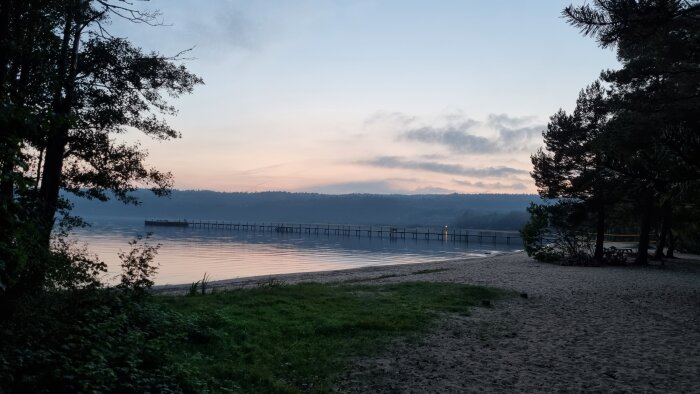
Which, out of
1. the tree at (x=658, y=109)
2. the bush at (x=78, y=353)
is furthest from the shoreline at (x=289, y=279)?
the bush at (x=78, y=353)

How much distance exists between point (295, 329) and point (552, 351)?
489 cm

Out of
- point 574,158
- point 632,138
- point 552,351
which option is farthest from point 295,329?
point 574,158

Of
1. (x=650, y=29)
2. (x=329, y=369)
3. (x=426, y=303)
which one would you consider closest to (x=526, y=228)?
(x=426, y=303)

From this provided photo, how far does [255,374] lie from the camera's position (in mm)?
6637


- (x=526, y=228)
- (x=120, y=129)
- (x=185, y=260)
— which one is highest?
(x=120, y=129)

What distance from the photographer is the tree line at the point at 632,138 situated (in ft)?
21.5

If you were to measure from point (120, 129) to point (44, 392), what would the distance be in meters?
9.87

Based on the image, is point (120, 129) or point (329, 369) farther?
point (120, 129)

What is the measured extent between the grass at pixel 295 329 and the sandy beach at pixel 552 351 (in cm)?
56

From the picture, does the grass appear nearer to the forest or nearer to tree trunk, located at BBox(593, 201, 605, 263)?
the forest

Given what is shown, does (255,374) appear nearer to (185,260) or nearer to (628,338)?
(628,338)

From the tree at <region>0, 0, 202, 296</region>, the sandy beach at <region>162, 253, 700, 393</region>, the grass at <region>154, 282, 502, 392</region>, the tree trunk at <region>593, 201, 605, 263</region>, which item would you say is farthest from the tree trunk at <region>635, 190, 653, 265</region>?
the tree at <region>0, 0, 202, 296</region>

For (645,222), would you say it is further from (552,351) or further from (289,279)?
(552,351)

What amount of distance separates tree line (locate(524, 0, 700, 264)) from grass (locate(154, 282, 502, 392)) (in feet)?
16.8
